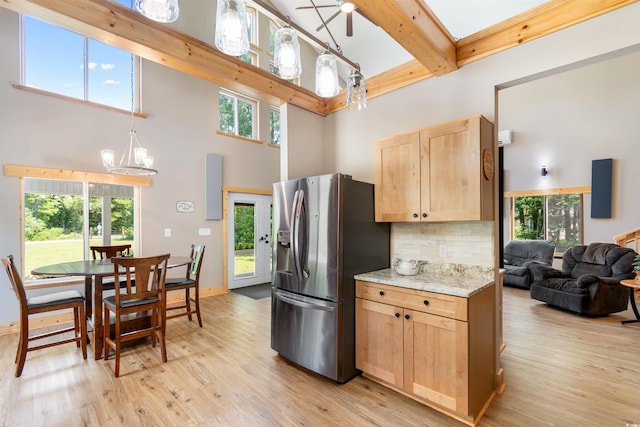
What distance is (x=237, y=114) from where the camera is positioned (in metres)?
5.84

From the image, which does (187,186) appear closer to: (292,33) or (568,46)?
(292,33)

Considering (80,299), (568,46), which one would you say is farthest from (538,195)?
(80,299)

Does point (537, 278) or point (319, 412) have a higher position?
point (537, 278)

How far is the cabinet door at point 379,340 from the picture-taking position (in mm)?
2209

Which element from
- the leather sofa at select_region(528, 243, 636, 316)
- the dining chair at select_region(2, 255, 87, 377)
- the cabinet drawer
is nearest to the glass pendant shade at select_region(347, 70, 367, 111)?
the cabinet drawer

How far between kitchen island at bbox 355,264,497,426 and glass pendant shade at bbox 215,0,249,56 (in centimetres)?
188

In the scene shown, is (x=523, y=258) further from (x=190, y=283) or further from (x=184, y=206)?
(x=184, y=206)

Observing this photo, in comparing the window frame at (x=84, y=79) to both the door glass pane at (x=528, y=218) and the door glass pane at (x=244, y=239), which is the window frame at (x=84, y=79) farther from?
the door glass pane at (x=528, y=218)

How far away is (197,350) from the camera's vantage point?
10.1ft

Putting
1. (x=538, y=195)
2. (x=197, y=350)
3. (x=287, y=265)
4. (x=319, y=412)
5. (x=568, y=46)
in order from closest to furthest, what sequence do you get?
(x=568, y=46) → (x=319, y=412) → (x=287, y=265) → (x=197, y=350) → (x=538, y=195)

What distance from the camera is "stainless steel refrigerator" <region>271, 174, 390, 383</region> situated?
239cm

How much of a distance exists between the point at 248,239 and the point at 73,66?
3.80 m

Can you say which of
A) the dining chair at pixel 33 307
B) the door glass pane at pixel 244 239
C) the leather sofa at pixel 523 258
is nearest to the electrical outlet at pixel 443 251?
the dining chair at pixel 33 307

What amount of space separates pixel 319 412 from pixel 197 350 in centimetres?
165
